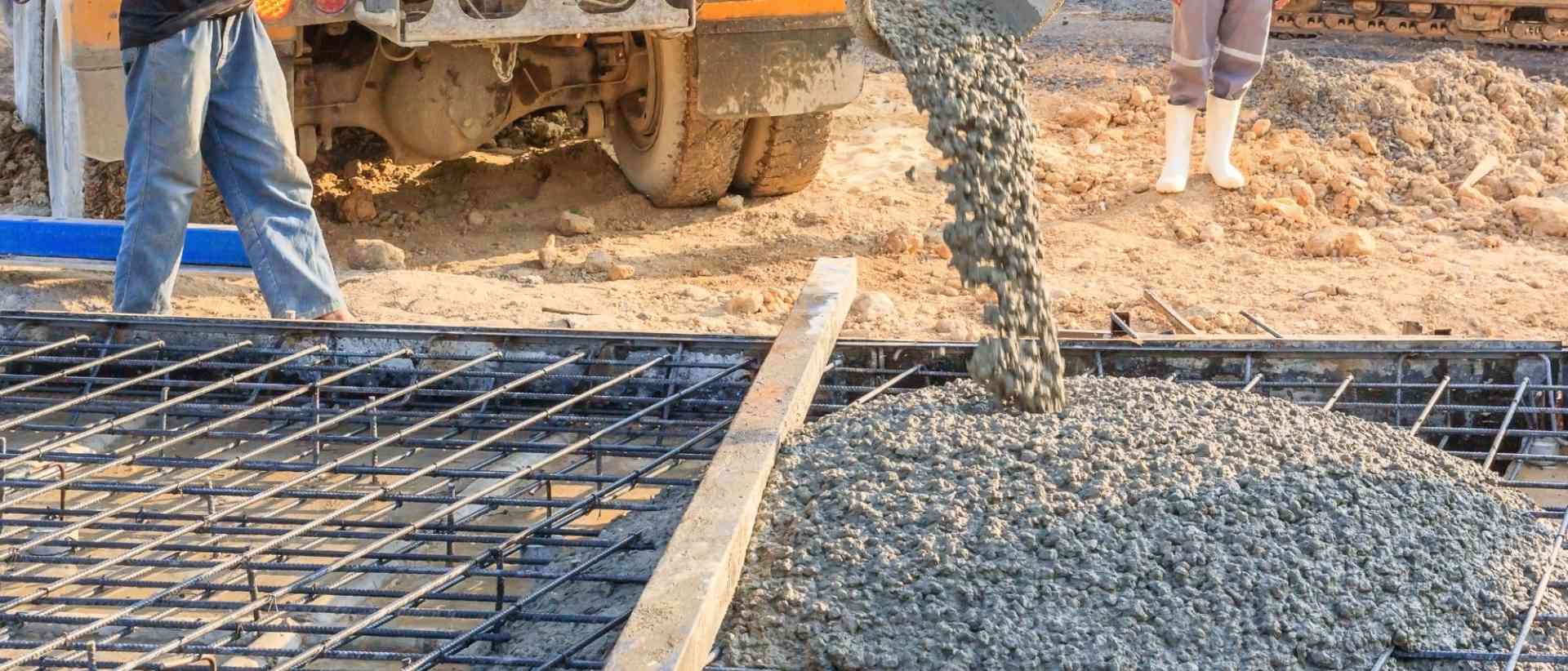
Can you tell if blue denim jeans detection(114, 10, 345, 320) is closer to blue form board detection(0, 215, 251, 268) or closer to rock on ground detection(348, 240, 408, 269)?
blue form board detection(0, 215, 251, 268)

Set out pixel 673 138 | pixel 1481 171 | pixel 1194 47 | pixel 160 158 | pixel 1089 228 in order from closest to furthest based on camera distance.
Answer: pixel 160 158
pixel 673 138
pixel 1089 228
pixel 1194 47
pixel 1481 171

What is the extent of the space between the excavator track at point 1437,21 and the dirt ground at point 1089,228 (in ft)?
2.34

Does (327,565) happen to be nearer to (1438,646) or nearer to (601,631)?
(601,631)

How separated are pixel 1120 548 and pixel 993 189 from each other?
3.36 ft

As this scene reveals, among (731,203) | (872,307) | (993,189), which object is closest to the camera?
(993,189)

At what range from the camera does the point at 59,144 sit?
5.26 metres

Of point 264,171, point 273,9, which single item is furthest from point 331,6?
point 264,171

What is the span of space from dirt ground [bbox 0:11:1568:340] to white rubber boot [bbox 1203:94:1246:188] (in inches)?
3.3

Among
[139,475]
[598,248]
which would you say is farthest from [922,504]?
[598,248]

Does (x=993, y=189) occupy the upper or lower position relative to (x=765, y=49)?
lower

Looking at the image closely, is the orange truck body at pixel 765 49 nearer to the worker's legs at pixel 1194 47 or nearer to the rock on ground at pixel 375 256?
the rock on ground at pixel 375 256

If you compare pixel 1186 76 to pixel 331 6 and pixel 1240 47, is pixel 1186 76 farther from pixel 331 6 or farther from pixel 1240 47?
pixel 331 6

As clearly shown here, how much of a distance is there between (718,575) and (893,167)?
187 inches

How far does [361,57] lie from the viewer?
5375 mm
